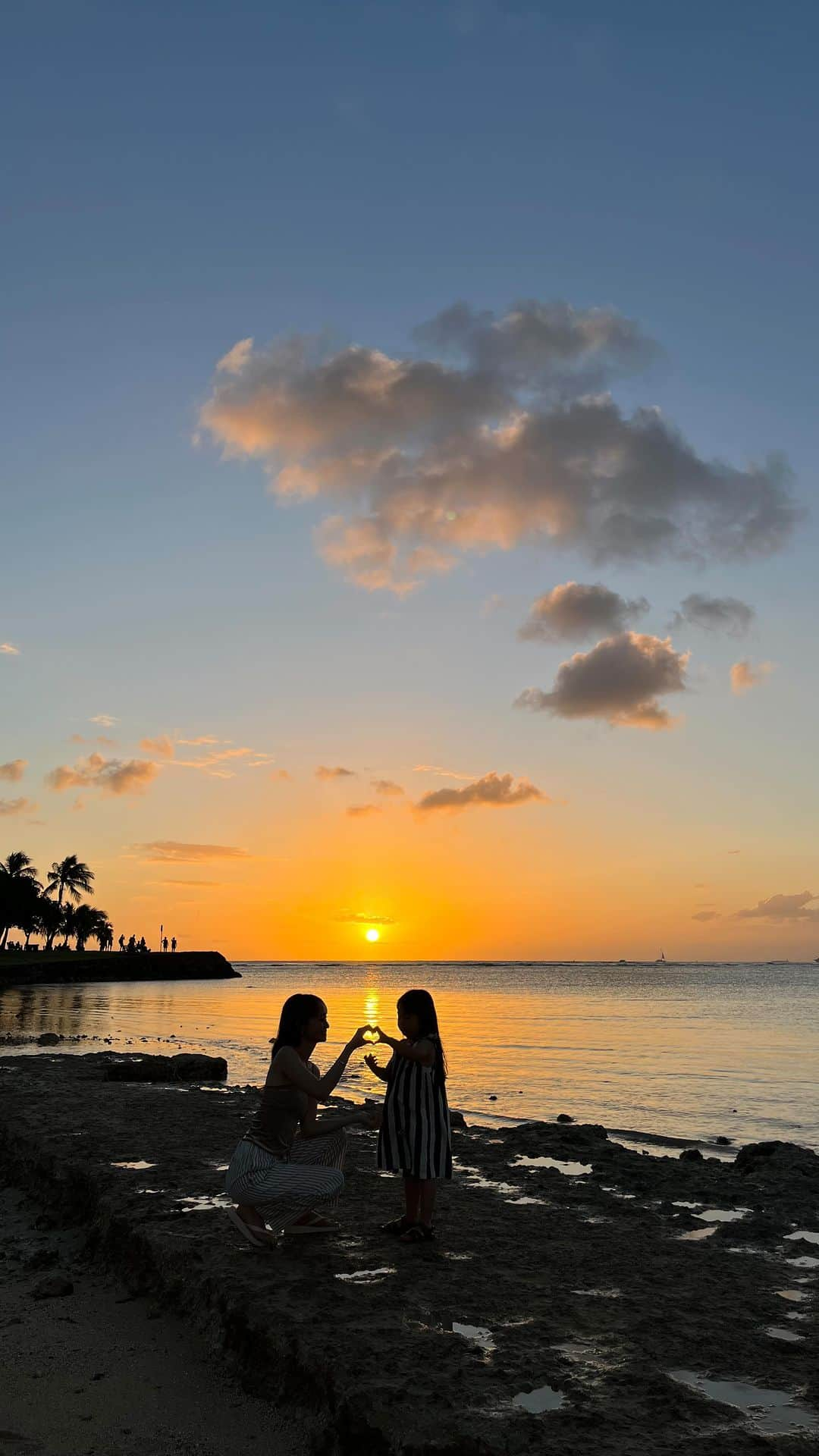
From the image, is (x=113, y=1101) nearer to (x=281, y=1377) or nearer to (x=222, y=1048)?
(x=281, y=1377)

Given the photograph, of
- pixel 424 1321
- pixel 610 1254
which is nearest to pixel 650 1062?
pixel 610 1254

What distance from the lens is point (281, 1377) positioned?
199 inches

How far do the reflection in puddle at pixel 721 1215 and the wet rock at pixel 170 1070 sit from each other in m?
11.6

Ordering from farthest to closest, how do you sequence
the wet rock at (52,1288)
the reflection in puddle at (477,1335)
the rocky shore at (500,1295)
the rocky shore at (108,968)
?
the rocky shore at (108,968)
the wet rock at (52,1288)
the reflection in puddle at (477,1335)
the rocky shore at (500,1295)

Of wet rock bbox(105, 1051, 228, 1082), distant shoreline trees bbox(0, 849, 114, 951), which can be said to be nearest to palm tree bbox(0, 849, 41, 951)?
distant shoreline trees bbox(0, 849, 114, 951)

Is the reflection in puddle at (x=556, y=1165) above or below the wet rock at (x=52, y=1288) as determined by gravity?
below

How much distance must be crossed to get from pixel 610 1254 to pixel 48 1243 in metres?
4.72

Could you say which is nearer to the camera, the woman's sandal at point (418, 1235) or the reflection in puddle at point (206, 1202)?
the woman's sandal at point (418, 1235)

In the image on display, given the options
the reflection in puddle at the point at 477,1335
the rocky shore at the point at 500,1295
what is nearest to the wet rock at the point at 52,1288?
the rocky shore at the point at 500,1295

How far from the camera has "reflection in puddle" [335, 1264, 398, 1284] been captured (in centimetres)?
625

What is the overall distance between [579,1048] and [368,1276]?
26.9m

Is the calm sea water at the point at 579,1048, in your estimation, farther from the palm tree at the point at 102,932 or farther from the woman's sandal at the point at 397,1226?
the palm tree at the point at 102,932

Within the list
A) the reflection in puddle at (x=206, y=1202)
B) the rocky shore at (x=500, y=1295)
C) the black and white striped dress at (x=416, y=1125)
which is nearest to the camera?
→ the rocky shore at (x=500, y=1295)

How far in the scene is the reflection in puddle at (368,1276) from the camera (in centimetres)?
625
